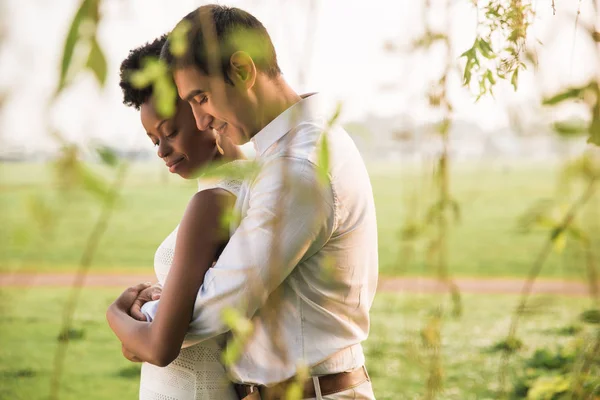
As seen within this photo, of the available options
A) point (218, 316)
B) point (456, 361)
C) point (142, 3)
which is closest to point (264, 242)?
point (218, 316)

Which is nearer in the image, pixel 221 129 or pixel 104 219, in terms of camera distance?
pixel 104 219

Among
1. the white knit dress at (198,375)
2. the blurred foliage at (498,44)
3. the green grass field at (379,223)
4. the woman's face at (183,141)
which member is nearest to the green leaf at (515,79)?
the blurred foliage at (498,44)

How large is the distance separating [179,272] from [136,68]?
31.6 inches

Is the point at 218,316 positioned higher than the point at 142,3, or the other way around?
the point at 142,3

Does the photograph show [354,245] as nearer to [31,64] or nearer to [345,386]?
[345,386]

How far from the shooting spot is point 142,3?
3.33 feet

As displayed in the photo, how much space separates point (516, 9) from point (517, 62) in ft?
0.28

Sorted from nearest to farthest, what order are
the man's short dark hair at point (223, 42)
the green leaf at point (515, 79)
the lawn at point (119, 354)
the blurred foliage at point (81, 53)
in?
the blurred foliage at point (81, 53), the green leaf at point (515, 79), the man's short dark hair at point (223, 42), the lawn at point (119, 354)

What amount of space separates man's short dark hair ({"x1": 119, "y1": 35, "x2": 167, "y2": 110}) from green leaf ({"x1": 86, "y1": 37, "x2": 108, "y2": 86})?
130cm

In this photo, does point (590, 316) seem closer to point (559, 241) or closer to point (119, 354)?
point (559, 241)

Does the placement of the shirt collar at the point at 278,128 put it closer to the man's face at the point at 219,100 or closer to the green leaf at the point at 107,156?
the man's face at the point at 219,100

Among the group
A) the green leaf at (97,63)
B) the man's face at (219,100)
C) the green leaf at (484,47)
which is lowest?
the man's face at (219,100)

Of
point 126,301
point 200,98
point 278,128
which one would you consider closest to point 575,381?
point 278,128

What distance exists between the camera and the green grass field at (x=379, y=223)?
A: 0.76 meters
